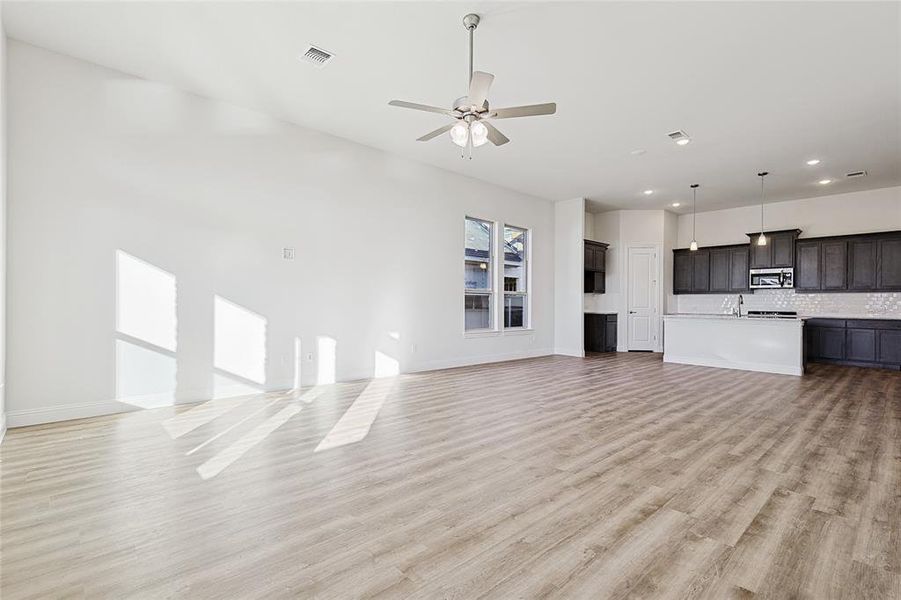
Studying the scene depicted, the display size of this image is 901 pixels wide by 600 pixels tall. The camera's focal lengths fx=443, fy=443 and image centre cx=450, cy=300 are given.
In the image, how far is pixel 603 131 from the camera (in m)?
5.70

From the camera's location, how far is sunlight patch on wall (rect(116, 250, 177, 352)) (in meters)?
4.35

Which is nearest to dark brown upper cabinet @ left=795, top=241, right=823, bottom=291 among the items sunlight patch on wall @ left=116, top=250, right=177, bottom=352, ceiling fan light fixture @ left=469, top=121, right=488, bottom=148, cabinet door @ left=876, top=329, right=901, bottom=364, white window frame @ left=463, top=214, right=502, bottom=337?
cabinet door @ left=876, top=329, right=901, bottom=364

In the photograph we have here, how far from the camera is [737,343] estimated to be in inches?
296

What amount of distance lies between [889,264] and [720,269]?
8.90 ft

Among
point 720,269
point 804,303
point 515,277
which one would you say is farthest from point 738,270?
point 515,277

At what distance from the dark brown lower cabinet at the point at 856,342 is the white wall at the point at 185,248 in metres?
7.20

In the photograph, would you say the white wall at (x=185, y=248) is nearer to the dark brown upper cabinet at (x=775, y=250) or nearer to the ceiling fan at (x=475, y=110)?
the ceiling fan at (x=475, y=110)

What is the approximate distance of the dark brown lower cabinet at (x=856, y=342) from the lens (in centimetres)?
767

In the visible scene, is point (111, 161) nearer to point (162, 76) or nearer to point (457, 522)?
point (162, 76)

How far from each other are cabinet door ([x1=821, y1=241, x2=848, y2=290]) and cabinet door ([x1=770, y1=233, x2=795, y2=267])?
495 millimetres

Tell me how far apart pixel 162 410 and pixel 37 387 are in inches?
38.9

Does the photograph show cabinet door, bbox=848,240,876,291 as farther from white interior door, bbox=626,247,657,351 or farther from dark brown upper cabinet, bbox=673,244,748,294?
white interior door, bbox=626,247,657,351

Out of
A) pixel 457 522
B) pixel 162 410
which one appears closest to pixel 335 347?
pixel 162 410

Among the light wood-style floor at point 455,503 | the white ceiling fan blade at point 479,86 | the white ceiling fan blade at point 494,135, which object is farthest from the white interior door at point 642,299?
the white ceiling fan blade at point 479,86
